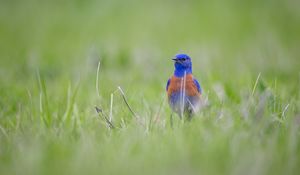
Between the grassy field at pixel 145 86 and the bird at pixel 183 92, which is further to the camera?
the bird at pixel 183 92

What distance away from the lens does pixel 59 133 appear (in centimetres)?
285

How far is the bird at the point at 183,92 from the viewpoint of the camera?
3.36m

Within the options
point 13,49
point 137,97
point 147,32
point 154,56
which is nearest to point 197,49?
point 154,56

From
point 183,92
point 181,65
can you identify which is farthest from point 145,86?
point 183,92

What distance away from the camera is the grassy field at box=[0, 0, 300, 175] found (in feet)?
7.66

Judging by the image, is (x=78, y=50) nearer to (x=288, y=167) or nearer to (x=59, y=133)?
(x=59, y=133)

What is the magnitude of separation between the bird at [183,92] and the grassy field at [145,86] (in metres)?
0.09

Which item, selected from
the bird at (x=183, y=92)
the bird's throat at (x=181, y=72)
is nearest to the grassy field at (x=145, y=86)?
the bird at (x=183, y=92)

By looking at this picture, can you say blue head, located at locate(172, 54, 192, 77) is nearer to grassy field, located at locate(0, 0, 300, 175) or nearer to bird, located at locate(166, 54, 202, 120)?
bird, located at locate(166, 54, 202, 120)

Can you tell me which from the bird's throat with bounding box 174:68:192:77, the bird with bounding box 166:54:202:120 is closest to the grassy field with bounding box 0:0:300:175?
the bird with bounding box 166:54:202:120

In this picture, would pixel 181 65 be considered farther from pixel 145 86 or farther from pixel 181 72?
pixel 145 86

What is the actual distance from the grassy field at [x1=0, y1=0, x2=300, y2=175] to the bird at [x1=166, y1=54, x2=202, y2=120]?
86mm

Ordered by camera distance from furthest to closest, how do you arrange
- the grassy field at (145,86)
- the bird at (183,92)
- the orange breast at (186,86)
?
the orange breast at (186,86), the bird at (183,92), the grassy field at (145,86)

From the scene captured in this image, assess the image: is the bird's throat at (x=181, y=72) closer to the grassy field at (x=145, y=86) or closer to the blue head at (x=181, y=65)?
the blue head at (x=181, y=65)
